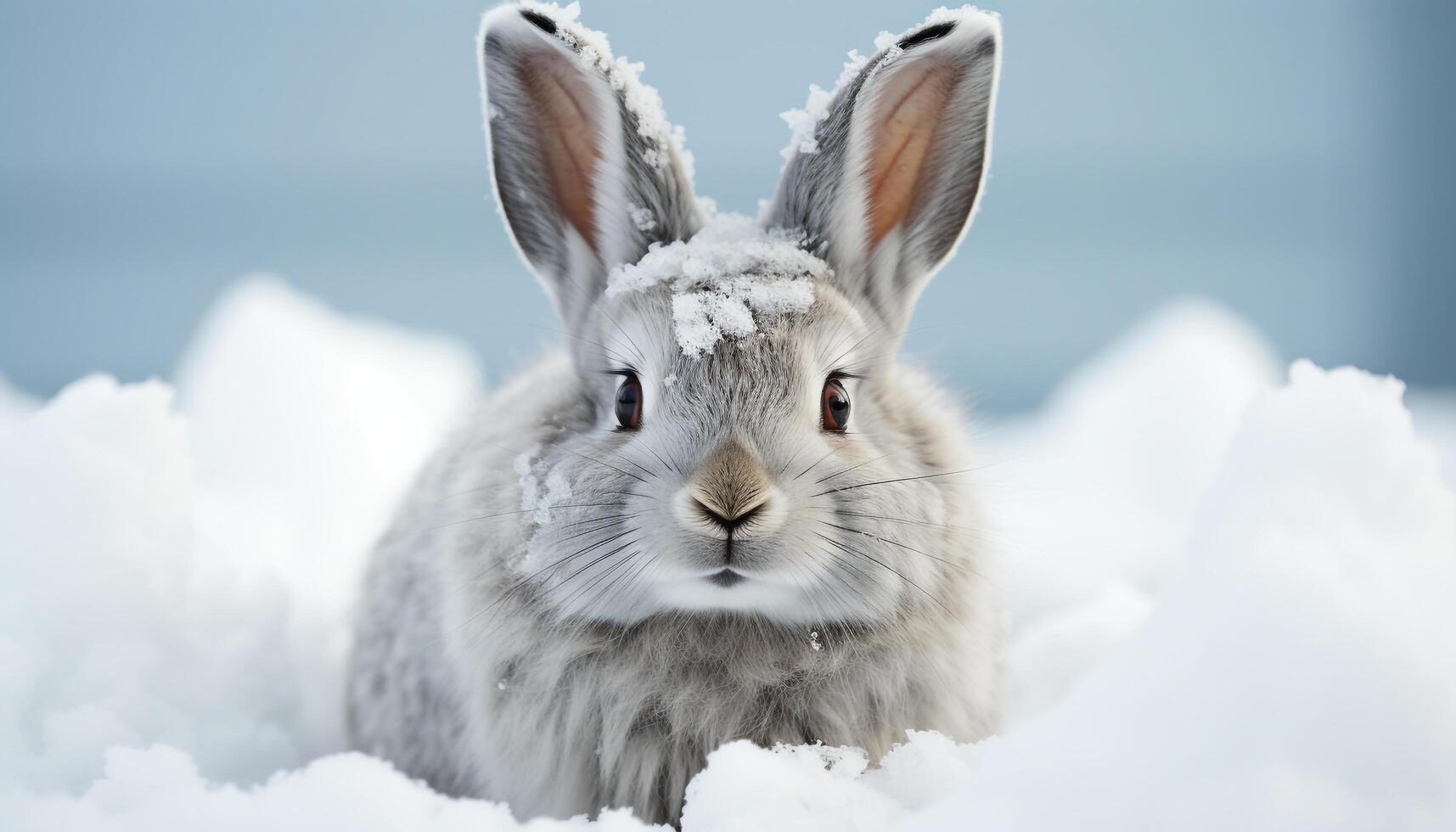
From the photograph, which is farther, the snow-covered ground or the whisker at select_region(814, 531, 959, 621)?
the whisker at select_region(814, 531, 959, 621)

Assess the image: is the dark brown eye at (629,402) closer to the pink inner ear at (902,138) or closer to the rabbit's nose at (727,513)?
the rabbit's nose at (727,513)

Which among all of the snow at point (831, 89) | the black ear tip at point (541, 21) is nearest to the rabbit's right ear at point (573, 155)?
the black ear tip at point (541, 21)

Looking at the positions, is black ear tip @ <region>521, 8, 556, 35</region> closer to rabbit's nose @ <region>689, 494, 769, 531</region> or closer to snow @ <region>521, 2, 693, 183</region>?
snow @ <region>521, 2, 693, 183</region>

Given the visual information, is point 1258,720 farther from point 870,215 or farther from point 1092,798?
point 870,215

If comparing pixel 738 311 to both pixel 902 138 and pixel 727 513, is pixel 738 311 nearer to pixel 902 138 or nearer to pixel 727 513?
pixel 727 513

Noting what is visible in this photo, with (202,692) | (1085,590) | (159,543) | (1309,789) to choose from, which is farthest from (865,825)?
(1085,590)

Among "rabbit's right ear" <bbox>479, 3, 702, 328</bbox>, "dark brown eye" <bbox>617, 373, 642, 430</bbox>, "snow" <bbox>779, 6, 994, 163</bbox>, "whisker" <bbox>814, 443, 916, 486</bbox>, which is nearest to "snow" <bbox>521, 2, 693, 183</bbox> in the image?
"rabbit's right ear" <bbox>479, 3, 702, 328</bbox>
